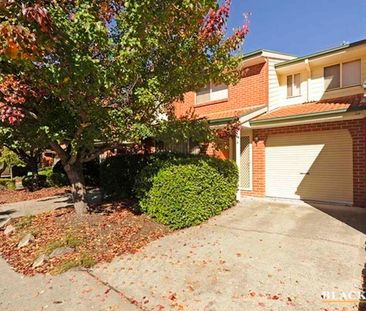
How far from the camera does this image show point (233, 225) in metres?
8.75

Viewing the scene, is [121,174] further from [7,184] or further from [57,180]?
[7,184]

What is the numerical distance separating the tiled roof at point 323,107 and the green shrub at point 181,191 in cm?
349

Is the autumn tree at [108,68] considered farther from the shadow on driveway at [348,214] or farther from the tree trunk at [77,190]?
the shadow on driveway at [348,214]

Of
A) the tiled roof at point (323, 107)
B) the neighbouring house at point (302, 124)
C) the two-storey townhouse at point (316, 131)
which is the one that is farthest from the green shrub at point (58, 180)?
the tiled roof at point (323, 107)

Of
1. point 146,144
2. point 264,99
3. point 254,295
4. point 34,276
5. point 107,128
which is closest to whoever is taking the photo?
point 254,295

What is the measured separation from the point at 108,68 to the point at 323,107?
791 centimetres

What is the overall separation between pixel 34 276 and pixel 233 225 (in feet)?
16.8

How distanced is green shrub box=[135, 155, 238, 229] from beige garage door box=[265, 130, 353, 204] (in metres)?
3.15

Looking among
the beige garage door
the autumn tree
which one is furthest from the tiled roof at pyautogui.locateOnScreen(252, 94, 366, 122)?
the autumn tree

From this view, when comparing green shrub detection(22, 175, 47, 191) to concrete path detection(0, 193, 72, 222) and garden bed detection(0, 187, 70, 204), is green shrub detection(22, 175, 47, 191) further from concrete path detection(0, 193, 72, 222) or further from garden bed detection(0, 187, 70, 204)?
concrete path detection(0, 193, 72, 222)

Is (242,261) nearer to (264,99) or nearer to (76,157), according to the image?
(76,157)

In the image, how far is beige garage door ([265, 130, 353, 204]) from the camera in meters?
10.4

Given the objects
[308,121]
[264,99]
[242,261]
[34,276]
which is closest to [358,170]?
[308,121]

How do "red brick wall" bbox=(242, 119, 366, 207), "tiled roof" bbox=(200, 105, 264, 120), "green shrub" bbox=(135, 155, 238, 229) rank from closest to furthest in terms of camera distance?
1. "green shrub" bbox=(135, 155, 238, 229)
2. "red brick wall" bbox=(242, 119, 366, 207)
3. "tiled roof" bbox=(200, 105, 264, 120)
